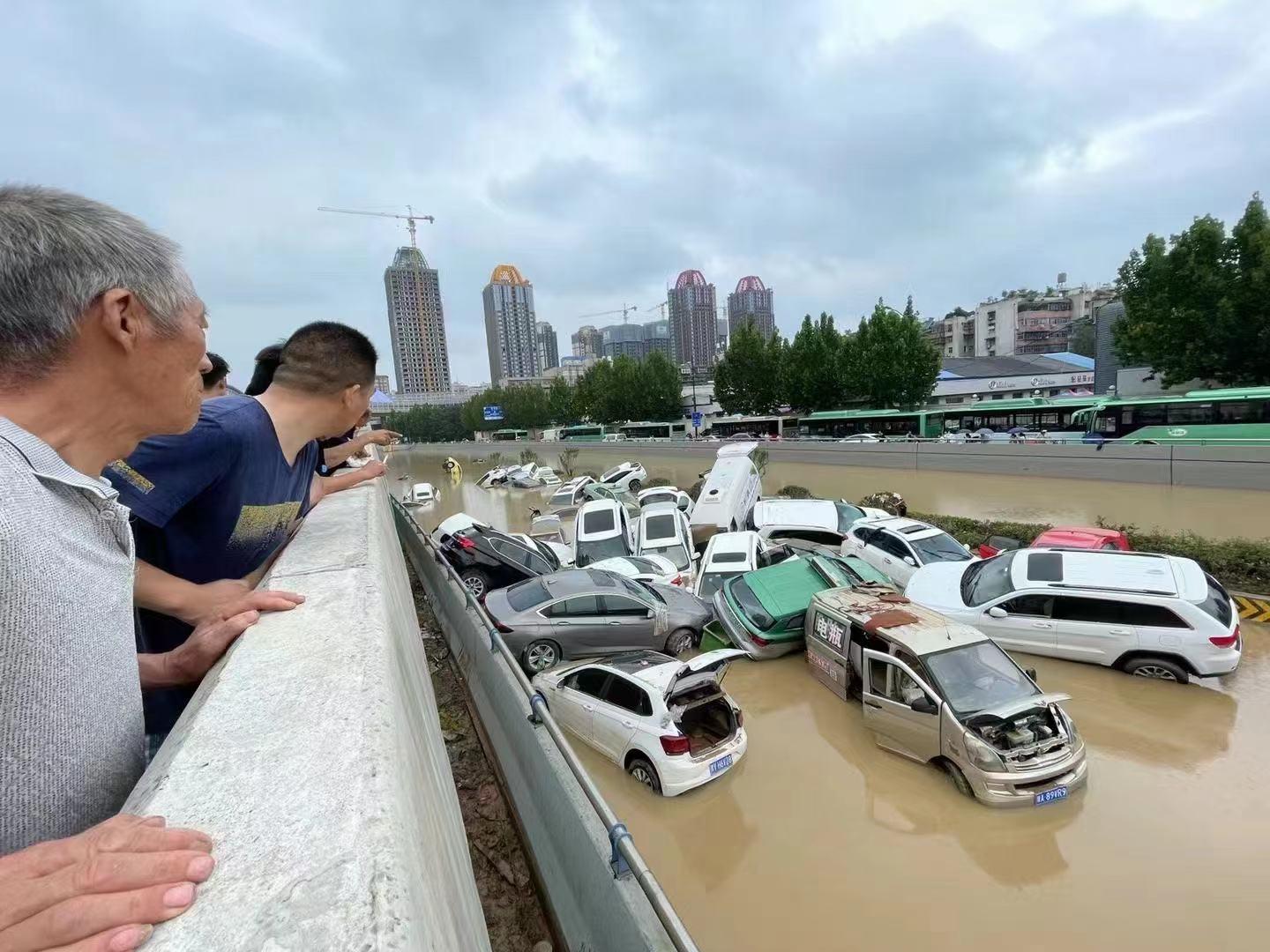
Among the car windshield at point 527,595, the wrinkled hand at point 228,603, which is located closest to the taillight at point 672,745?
the car windshield at point 527,595

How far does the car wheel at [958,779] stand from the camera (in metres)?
5.47

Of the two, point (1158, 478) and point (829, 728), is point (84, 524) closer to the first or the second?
point (829, 728)

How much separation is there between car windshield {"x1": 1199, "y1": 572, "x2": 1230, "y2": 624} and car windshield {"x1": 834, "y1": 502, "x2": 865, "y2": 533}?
243 inches

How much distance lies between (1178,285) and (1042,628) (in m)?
30.9

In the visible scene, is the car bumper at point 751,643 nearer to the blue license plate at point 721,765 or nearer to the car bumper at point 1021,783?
the blue license plate at point 721,765

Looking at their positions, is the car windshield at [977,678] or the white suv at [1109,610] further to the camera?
the white suv at [1109,610]

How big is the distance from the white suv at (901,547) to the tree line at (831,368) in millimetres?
30952

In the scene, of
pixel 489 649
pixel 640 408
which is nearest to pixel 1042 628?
pixel 489 649

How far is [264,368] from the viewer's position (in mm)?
4332

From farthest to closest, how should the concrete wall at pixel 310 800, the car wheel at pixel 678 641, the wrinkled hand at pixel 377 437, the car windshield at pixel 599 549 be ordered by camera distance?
the car windshield at pixel 599 549
the car wheel at pixel 678 641
the wrinkled hand at pixel 377 437
the concrete wall at pixel 310 800

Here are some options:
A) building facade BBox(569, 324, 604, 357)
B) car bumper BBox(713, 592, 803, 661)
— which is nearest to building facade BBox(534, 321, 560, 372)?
building facade BBox(569, 324, 604, 357)

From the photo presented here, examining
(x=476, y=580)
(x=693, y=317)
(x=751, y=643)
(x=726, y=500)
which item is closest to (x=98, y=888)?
(x=751, y=643)

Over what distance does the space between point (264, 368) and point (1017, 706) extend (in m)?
7.07

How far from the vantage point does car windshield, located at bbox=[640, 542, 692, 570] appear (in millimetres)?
12258
